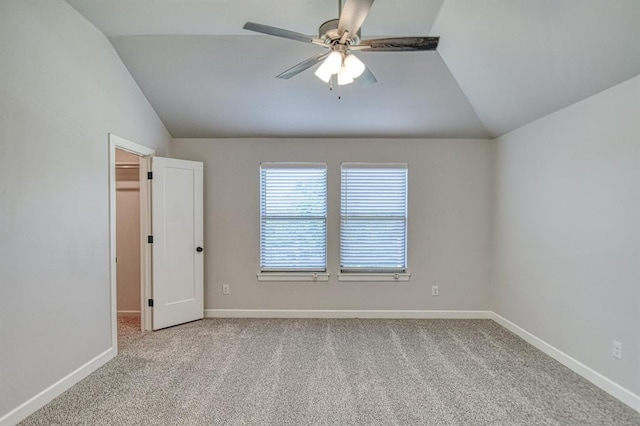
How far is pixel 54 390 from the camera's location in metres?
2.42

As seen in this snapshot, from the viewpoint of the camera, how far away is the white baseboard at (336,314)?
4246mm

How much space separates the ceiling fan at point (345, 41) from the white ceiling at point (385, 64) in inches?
22.7

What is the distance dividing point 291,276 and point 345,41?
302 centimetres

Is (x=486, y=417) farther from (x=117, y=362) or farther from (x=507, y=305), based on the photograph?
Result: (x=117, y=362)

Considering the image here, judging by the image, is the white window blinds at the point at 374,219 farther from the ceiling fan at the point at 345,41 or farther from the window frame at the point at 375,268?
the ceiling fan at the point at 345,41

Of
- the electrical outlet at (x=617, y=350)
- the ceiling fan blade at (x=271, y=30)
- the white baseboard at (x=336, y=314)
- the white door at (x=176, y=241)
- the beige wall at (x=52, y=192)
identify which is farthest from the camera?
the white baseboard at (x=336, y=314)

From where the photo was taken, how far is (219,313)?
4262 mm

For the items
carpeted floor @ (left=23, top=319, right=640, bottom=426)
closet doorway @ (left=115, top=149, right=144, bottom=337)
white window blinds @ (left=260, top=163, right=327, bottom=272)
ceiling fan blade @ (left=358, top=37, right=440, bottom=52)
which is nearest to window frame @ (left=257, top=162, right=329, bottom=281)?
white window blinds @ (left=260, top=163, right=327, bottom=272)

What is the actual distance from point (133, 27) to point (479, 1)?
2.87 m

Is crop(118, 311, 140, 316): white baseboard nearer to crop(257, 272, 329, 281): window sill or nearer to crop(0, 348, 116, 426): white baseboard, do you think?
crop(0, 348, 116, 426): white baseboard

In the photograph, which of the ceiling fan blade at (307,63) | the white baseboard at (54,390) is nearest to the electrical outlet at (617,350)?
the ceiling fan blade at (307,63)

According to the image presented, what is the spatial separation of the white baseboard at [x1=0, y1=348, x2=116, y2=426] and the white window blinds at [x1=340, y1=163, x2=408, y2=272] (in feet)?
8.99

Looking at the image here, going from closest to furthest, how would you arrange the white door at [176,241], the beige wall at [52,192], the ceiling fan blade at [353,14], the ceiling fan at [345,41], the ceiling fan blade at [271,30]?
the ceiling fan blade at [353,14] < the ceiling fan at [345,41] < the ceiling fan blade at [271,30] < the beige wall at [52,192] < the white door at [176,241]

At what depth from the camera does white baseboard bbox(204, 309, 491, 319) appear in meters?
4.25
